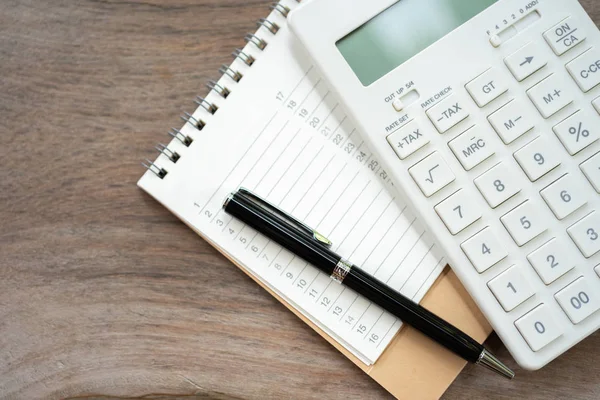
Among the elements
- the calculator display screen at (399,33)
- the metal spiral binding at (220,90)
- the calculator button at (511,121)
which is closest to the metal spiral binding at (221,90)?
the metal spiral binding at (220,90)

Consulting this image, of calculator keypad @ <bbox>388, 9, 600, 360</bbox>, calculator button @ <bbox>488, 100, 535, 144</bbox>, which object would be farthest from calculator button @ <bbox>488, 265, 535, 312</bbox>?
calculator button @ <bbox>488, 100, 535, 144</bbox>

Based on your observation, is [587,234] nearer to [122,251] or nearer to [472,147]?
[472,147]

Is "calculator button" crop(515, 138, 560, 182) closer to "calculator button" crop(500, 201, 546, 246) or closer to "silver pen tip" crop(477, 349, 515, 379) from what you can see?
"calculator button" crop(500, 201, 546, 246)

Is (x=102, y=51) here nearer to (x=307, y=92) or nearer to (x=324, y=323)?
(x=307, y=92)

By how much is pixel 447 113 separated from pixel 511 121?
51 millimetres

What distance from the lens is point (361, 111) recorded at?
452mm

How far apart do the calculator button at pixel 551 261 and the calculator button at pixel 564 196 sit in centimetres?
3

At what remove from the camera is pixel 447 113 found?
1.46ft

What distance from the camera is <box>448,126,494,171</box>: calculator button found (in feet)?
1.44

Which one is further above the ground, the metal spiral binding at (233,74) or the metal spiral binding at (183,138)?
the metal spiral binding at (233,74)

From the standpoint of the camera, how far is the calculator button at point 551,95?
0.44 m

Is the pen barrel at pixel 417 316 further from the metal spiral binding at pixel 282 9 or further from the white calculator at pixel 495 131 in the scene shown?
the metal spiral binding at pixel 282 9

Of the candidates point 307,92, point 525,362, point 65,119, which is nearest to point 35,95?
point 65,119

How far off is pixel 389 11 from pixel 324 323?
265mm
